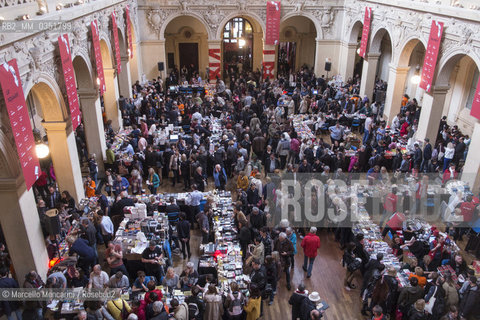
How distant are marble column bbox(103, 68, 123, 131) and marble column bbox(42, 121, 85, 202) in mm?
5276

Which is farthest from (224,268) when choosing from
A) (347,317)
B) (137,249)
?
(347,317)

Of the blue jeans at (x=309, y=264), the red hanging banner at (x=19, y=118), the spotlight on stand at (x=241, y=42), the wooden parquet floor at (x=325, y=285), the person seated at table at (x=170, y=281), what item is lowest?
the wooden parquet floor at (x=325, y=285)

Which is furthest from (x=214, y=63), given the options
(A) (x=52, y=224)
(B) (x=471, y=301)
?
(B) (x=471, y=301)

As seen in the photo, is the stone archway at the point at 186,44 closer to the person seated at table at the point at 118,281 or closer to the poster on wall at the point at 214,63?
the poster on wall at the point at 214,63

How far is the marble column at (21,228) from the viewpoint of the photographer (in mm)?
7965

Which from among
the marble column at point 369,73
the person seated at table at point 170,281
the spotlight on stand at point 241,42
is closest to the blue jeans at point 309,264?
the person seated at table at point 170,281

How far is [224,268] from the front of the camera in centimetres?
870

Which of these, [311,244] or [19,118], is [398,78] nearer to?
[311,244]

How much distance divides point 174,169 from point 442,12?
33.8 feet

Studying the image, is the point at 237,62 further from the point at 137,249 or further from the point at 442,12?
the point at 137,249

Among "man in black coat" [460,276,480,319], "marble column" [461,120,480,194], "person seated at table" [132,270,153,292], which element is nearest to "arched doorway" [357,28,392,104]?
"marble column" [461,120,480,194]

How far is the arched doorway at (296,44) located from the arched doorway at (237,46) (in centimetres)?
216

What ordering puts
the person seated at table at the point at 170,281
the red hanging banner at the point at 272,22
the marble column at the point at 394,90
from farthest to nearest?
the red hanging banner at the point at 272,22, the marble column at the point at 394,90, the person seated at table at the point at 170,281

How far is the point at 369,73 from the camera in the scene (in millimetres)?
19547
